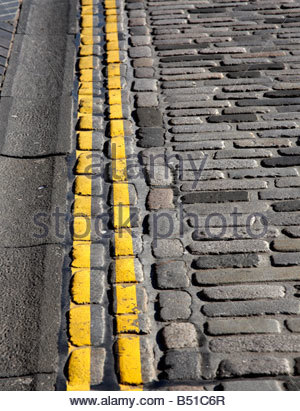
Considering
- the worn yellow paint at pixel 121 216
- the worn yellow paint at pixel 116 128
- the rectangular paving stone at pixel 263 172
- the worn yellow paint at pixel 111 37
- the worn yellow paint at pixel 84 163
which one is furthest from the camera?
the worn yellow paint at pixel 111 37

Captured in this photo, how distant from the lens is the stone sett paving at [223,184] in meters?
3.65

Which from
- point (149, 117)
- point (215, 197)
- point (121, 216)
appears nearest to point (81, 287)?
point (121, 216)

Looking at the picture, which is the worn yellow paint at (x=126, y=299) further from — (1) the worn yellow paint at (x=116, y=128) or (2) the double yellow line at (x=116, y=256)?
(1) the worn yellow paint at (x=116, y=128)

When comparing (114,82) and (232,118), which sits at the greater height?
(114,82)

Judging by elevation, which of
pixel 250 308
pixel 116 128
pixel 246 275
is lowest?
pixel 250 308

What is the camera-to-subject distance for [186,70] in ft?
22.5

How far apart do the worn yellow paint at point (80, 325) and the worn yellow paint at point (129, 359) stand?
7.4 inches

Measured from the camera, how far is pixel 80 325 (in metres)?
3.79

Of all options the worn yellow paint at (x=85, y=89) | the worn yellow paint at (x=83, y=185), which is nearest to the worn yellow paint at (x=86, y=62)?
the worn yellow paint at (x=85, y=89)

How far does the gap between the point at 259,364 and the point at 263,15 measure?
5560 millimetres

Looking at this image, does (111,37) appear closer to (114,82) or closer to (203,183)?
(114,82)

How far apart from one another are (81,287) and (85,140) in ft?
6.39

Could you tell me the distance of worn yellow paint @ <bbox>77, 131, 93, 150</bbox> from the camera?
563 centimetres

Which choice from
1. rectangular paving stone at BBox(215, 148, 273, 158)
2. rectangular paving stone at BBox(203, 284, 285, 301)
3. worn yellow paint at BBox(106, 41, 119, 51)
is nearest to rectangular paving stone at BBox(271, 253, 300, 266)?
rectangular paving stone at BBox(203, 284, 285, 301)
